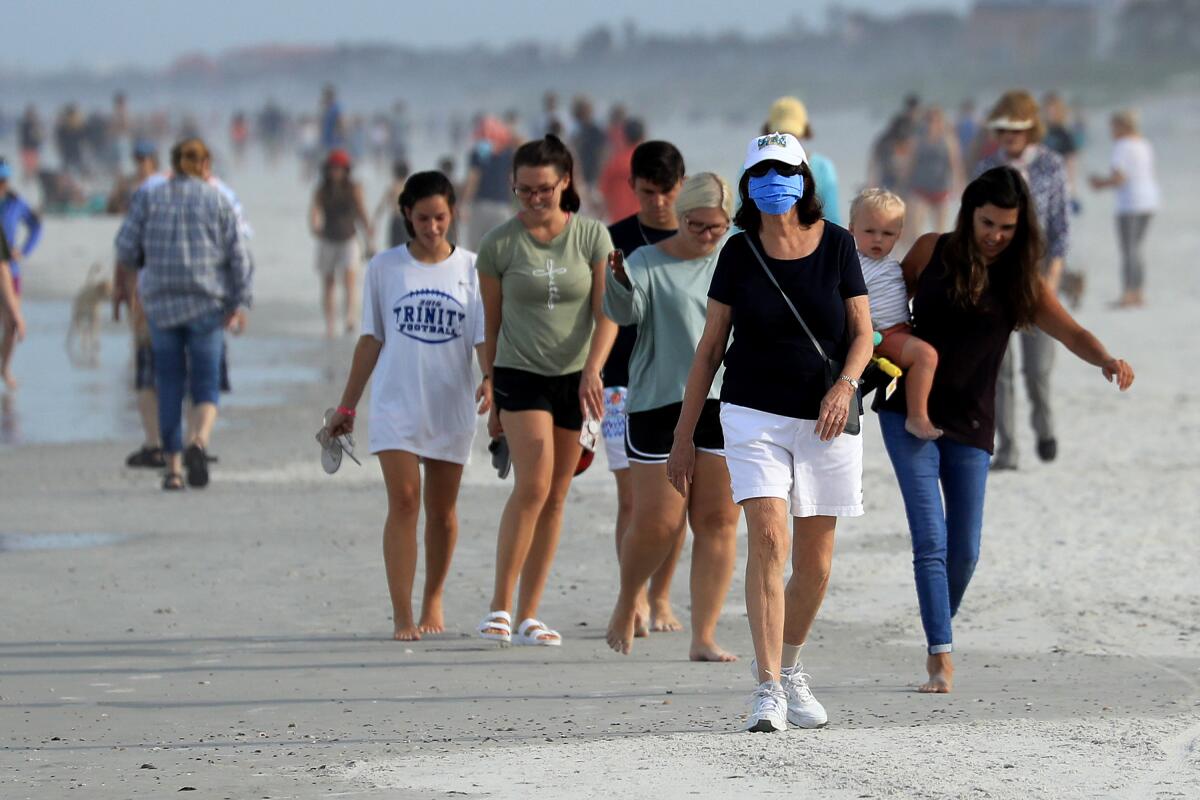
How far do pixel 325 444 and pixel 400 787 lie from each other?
Result: 252 centimetres

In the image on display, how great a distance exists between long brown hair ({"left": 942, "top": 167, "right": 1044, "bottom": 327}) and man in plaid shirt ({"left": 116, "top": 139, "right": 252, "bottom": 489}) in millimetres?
5111

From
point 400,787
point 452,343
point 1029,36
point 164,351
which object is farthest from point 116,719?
point 1029,36

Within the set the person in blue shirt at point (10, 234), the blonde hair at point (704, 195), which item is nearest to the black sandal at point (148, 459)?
the person in blue shirt at point (10, 234)

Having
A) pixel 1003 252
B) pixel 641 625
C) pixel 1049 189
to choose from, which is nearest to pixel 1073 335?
pixel 1003 252

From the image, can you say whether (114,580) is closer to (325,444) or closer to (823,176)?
(325,444)

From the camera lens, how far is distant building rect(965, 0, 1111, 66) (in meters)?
125

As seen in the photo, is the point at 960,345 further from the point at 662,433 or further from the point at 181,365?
the point at 181,365

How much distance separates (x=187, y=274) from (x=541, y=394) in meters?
3.84

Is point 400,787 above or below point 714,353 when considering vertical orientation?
below

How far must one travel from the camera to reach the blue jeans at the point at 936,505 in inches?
263

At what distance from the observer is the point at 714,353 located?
6164 mm

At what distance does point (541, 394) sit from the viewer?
7453 mm

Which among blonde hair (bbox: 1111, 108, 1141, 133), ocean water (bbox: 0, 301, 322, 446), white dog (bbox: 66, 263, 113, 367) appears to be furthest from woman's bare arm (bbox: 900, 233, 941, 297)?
blonde hair (bbox: 1111, 108, 1141, 133)

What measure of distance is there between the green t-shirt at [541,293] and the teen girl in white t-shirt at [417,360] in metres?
0.23
